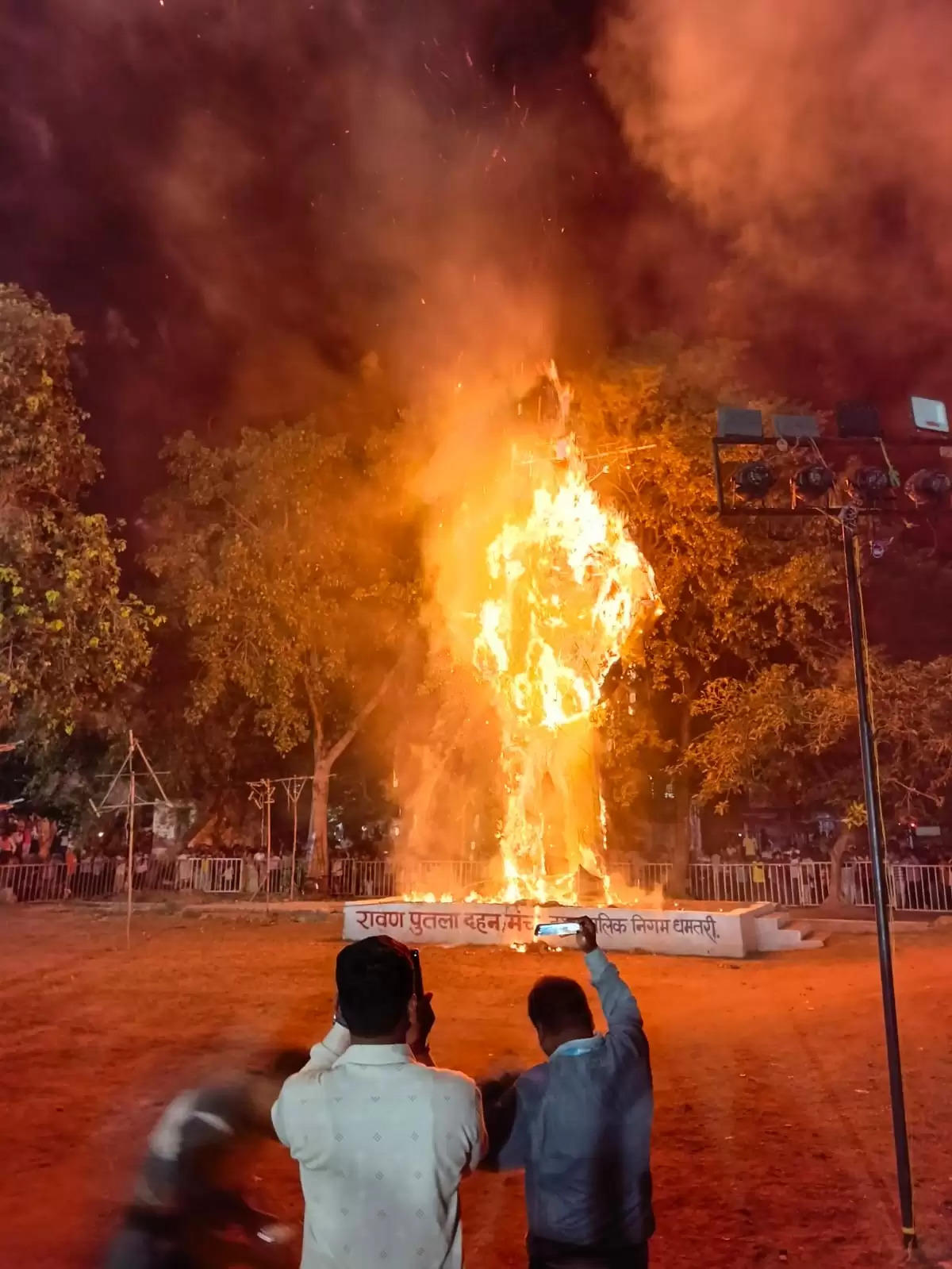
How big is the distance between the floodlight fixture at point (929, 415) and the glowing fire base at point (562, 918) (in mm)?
8622

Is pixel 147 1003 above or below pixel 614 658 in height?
below

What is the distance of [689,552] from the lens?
20.6m

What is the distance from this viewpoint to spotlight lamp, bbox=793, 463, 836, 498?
27.3 feet

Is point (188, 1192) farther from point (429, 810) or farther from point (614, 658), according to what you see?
point (429, 810)

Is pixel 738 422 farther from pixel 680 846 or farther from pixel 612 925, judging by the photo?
pixel 680 846

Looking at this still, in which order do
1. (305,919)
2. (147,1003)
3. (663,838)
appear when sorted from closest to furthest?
(147,1003)
(305,919)
(663,838)

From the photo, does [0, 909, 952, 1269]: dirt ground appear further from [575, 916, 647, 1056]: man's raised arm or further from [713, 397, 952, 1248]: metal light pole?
[575, 916, 647, 1056]: man's raised arm

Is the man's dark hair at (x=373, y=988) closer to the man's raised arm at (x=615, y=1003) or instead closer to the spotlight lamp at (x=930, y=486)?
the man's raised arm at (x=615, y=1003)

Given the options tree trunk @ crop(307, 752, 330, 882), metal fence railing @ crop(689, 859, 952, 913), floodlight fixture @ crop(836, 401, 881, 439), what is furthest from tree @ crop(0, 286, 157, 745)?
metal fence railing @ crop(689, 859, 952, 913)

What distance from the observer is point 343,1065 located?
2373mm

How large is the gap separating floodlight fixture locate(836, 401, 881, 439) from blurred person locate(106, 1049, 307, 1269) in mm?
6897

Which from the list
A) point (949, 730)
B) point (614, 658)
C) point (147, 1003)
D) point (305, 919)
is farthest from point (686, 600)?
point (147, 1003)

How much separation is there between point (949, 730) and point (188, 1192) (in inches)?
706

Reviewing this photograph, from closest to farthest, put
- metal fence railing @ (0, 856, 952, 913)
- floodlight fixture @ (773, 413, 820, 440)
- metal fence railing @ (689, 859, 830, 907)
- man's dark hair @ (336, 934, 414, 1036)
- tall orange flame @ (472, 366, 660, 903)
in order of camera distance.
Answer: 1. man's dark hair @ (336, 934, 414, 1036)
2. floodlight fixture @ (773, 413, 820, 440)
3. tall orange flame @ (472, 366, 660, 903)
4. metal fence railing @ (0, 856, 952, 913)
5. metal fence railing @ (689, 859, 830, 907)
